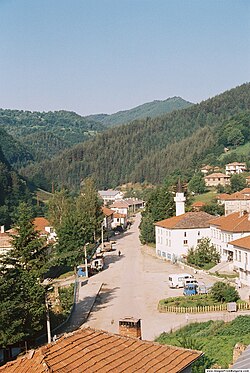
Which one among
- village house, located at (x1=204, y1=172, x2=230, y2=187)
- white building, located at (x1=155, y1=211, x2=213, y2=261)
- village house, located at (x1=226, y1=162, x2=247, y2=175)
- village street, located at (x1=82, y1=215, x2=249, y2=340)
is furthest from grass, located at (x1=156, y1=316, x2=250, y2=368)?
village house, located at (x1=226, y1=162, x2=247, y2=175)

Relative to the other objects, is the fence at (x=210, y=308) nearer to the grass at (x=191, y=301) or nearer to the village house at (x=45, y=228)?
the grass at (x=191, y=301)

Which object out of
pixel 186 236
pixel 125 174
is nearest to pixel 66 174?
pixel 125 174

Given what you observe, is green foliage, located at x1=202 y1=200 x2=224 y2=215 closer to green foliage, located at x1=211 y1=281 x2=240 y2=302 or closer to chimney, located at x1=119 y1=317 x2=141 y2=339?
green foliage, located at x1=211 y1=281 x2=240 y2=302

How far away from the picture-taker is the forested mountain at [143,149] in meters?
154

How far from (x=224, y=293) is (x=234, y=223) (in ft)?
39.9

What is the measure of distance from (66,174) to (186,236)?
132m

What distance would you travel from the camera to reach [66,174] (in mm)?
175125

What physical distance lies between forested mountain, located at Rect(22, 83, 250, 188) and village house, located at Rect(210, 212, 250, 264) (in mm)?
103537

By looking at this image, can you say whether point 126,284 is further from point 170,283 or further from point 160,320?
point 160,320

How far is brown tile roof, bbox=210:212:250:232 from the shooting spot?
3831 cm

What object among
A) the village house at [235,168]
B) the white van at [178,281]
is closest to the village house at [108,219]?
the village house at [235,168]

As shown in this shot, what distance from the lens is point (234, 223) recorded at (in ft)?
130

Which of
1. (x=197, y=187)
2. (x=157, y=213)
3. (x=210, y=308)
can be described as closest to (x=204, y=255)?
(x=157, y=213)

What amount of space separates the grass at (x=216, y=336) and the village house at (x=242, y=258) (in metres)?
9.16
